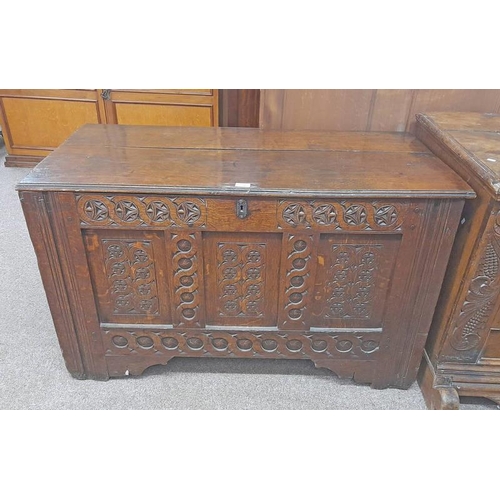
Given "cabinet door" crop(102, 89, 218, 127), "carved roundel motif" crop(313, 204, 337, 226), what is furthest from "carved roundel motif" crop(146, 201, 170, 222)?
"cabinet door" crop(102, 89, 218, 127)

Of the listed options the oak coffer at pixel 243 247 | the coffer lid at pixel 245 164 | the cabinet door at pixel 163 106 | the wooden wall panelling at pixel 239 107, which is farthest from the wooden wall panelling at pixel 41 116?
the oak coffer at pixel 243 247

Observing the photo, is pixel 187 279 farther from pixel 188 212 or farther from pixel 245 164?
pixel 245 164

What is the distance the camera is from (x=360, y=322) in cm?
144

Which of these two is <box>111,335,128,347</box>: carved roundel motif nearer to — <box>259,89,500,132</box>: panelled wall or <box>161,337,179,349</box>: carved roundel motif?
<box>161,337,179,349</box>: carved roundel motif

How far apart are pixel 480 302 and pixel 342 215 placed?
0.52m

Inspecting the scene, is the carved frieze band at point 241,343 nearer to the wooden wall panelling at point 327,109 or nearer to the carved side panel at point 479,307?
the carved side panel at point 479,307

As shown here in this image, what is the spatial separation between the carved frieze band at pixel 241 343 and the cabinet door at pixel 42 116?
7.04ft

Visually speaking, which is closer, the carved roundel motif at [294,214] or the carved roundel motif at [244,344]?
the carved roundel motif at [294,214]

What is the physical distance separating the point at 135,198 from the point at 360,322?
0.84m

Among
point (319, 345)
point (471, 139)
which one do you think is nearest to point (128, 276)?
point (319, 345)

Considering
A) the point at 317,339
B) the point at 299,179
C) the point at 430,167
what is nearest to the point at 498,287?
the point at 430,167

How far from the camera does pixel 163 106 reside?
2.98 metres

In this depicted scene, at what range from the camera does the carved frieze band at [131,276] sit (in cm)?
132

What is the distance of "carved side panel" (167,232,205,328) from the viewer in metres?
1.29
